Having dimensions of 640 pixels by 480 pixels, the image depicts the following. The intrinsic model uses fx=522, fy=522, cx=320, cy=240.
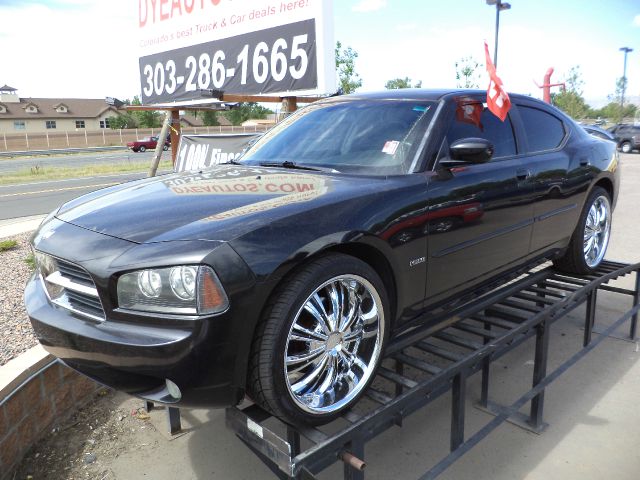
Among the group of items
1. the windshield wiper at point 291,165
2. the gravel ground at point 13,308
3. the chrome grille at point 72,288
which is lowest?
the gravel ground at point 13,308

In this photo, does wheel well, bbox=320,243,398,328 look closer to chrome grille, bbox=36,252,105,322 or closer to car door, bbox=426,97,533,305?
car door, bbox=426,97,533,305

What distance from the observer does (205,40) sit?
726 centimetres

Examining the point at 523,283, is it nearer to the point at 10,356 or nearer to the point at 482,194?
the point at 482,194

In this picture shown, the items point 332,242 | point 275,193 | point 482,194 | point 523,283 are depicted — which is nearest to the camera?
point 332,242

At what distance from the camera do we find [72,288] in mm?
2166

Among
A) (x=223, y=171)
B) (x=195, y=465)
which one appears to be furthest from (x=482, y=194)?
(x=195, y=465)

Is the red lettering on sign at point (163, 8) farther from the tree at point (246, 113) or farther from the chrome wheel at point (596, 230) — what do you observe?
the tree at point (246, 113)

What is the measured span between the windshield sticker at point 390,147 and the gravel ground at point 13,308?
105 inches

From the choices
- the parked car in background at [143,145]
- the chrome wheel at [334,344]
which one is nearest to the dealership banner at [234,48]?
the chrome wheel at [334,344]

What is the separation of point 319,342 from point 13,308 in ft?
10.4

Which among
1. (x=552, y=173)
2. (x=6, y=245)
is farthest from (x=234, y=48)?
(x=552, y=173)

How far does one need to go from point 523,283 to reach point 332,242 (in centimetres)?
245

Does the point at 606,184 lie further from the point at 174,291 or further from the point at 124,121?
the point at 124,121

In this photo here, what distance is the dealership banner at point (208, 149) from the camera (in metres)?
6.71
